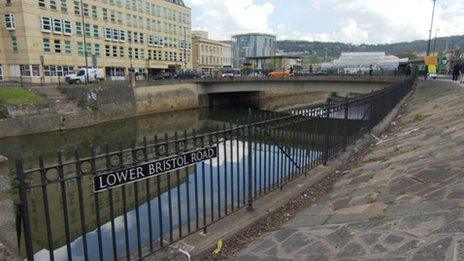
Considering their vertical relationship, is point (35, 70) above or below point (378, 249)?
above

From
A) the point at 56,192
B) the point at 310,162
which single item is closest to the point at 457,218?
the point at 310,162

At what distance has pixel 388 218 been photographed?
14.9 ft

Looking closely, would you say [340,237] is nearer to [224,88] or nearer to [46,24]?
[224,88]

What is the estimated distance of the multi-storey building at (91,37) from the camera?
45.9 meters

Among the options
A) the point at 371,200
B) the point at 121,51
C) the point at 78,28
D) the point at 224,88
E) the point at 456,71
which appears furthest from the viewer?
the point at 121,51

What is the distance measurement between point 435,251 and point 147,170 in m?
3.03

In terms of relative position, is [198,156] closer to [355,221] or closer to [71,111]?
[355,221]

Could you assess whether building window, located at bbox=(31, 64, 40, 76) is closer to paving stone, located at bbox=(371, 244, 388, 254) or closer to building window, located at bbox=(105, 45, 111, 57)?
building window, located at bbox=(105, 45, 111, 57)

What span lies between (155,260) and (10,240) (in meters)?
1.50

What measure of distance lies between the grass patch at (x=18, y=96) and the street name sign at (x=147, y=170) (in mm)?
28467

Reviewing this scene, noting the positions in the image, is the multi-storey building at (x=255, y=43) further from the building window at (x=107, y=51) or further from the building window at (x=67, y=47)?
the building window at (x=67, y=47)

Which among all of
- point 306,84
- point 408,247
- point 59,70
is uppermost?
point 59,70

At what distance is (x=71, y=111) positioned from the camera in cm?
3216

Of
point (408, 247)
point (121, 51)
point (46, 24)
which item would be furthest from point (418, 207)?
point (121, 51)
